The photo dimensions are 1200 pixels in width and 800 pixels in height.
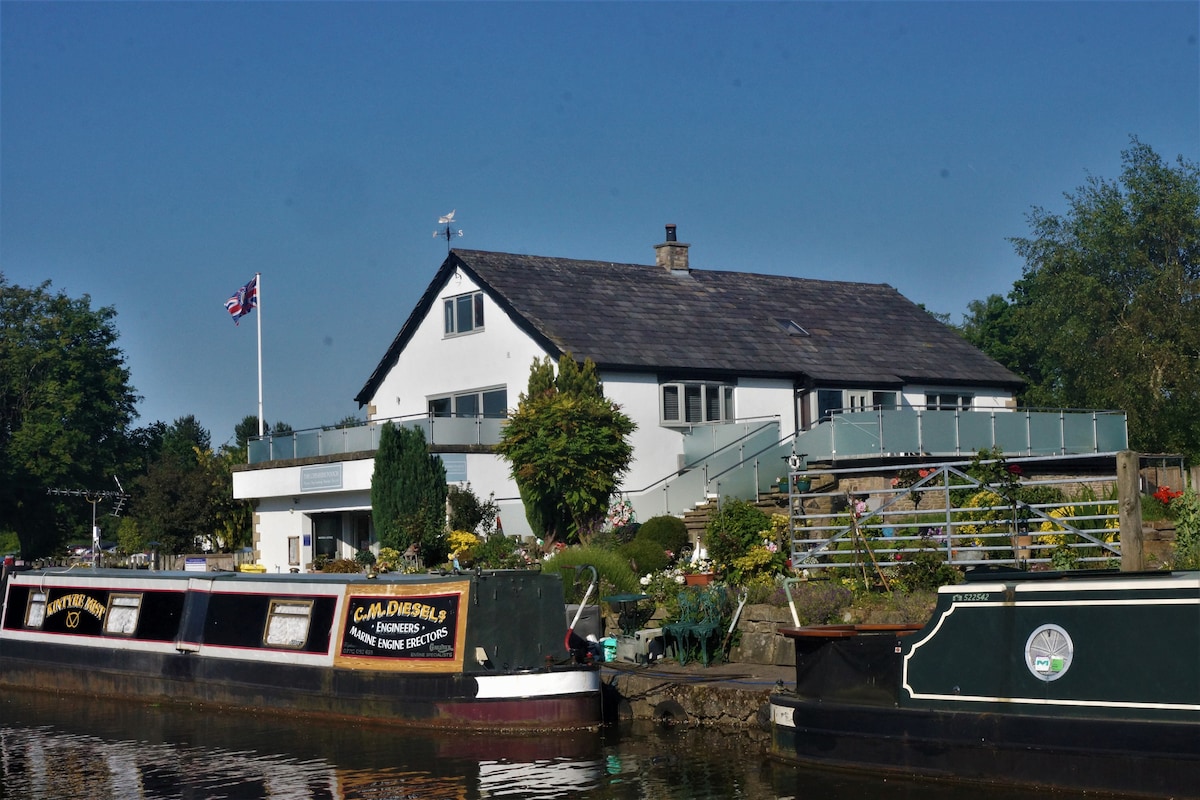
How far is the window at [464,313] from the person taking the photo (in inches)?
1307

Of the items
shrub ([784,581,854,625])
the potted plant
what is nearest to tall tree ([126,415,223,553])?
the potted plant

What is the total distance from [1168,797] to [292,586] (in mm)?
11918

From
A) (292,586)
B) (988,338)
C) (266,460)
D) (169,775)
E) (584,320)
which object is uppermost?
(988,338)

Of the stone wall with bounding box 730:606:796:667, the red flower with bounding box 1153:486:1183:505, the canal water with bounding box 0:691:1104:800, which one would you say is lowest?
the canal water with bounding box 0:691:1104:800

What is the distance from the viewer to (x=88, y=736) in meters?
18.3

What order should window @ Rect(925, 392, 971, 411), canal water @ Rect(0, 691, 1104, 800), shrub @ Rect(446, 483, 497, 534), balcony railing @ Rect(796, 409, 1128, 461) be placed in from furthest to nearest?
1. window @ Rect(925, 392, 971, 411)
2. shrub @ Rect(446, 483, 497, 534)
3. balcony railing @ Rect(796, 409, 1128, 461)
4. canal water @ Rect(0, 691, 1104, 800)

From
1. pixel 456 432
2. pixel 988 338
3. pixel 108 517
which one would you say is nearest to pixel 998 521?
pixel 456 432

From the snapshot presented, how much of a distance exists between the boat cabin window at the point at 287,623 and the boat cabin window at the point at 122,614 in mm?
3320

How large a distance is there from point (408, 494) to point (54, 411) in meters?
39.3

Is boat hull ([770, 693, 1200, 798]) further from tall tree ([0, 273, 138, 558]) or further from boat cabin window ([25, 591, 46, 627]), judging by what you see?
tall tree ([0, 273, 138, 558])

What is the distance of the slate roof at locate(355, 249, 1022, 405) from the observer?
3161 cm

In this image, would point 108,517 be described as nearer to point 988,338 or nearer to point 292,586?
point 988,338

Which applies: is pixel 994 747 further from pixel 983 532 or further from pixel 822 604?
pixel 983 532

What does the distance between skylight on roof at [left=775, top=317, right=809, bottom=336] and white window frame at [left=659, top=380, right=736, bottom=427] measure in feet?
12.2
